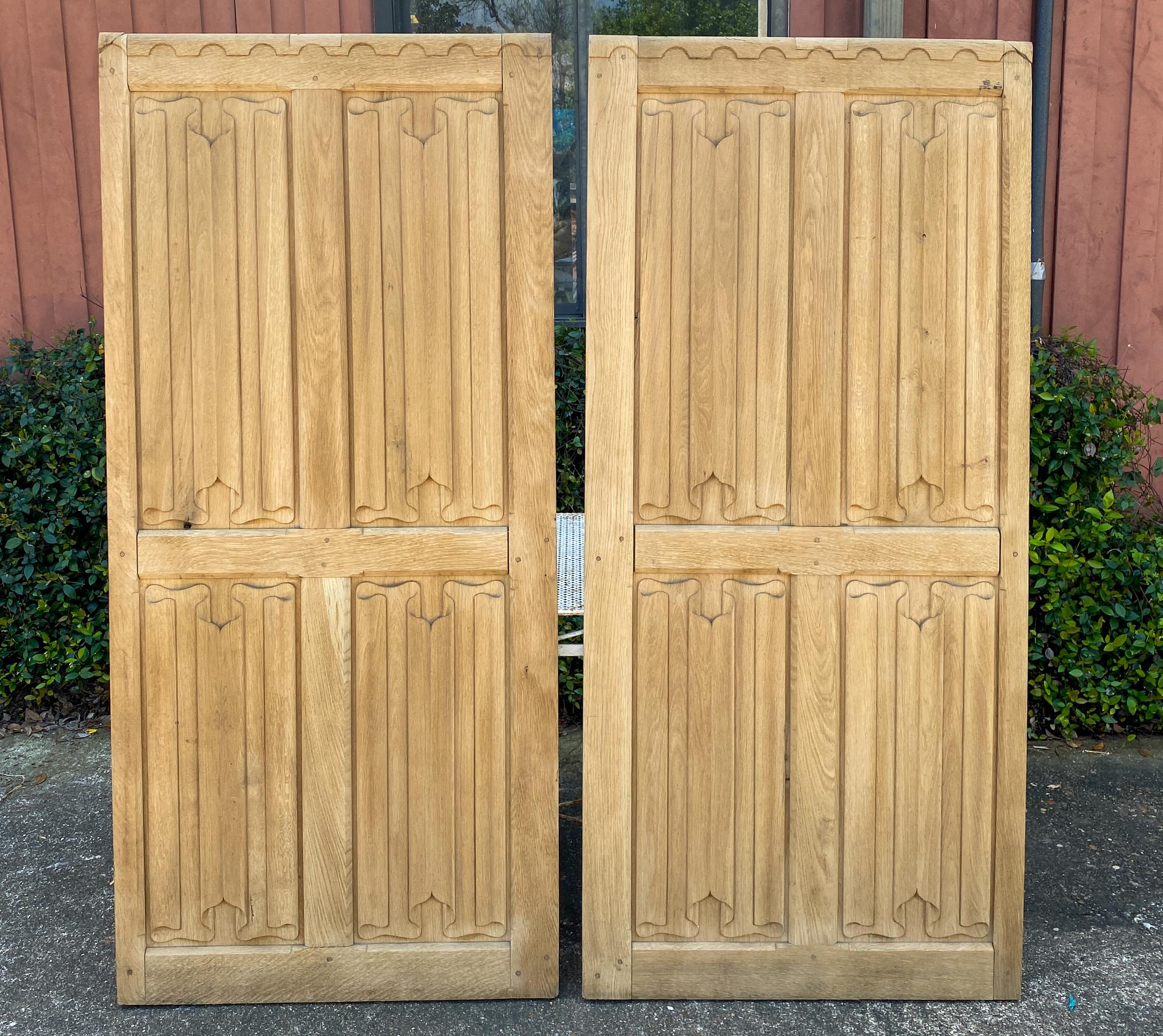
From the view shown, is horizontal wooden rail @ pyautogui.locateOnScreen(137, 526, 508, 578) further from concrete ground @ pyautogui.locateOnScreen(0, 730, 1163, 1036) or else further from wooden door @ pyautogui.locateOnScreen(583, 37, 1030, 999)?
concrete ground @ pyautogui.locateOnScreen(0, 730, 1163, 1036)

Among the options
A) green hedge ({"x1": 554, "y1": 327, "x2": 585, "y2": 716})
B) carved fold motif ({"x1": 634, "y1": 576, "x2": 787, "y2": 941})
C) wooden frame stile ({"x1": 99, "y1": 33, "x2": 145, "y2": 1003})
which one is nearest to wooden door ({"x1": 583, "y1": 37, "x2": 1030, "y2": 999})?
carved fold motif ({"x1": 634, "y1": 576, "x2": 787, "y2": 941})

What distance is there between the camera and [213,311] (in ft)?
8.45

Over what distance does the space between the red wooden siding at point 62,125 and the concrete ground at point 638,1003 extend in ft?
7.19

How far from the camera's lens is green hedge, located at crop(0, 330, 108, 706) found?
4465mm

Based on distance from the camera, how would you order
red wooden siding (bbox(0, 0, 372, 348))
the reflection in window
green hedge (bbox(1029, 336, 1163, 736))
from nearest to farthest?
green hedge (bbox(1029, 336, 1163, 736))
red wooden siding (bbox(0, 0, 372, 348))
the reflection in window

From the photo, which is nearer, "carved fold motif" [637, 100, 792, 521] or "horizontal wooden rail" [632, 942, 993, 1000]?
"carved fold motif" [637, 100, 792, 521]

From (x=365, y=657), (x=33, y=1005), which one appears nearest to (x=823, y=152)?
(x=365, y=657)

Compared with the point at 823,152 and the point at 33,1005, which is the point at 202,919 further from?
the point at 823,152

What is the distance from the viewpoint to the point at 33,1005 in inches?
105

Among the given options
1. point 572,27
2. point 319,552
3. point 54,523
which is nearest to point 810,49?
point 319,552

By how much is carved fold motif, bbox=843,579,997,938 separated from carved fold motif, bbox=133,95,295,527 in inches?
58.9

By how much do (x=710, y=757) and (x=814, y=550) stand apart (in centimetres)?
58

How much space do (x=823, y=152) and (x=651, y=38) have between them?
1.61 feet

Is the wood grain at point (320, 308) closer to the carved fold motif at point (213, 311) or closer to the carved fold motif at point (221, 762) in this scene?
the carved fold motif at point (213, 311)
